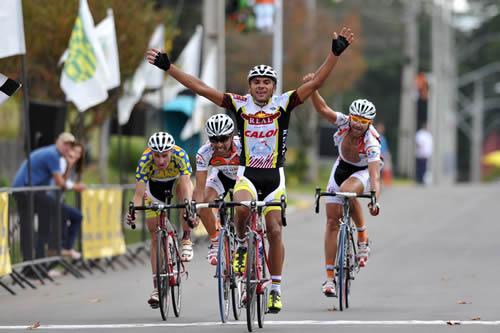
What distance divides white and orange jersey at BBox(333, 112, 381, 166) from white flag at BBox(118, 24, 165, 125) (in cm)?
877

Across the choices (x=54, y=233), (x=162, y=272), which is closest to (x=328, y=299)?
(x=162, y=272)

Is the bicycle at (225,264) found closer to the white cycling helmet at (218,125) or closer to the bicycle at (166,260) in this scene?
the bicycle at (166,260)

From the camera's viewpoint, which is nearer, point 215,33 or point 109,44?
point 109,44

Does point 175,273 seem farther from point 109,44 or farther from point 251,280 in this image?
point 109,44

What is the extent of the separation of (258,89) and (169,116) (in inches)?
606

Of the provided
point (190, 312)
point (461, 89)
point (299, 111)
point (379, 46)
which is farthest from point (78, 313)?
point (461, 89)

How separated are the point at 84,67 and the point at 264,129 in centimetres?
820

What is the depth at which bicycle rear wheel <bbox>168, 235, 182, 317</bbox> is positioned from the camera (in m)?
13.9

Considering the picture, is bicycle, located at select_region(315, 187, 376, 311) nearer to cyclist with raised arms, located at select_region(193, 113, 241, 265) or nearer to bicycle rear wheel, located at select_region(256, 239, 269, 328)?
cyclist with raised arms, located at select_region(193, 113, 241, 265)

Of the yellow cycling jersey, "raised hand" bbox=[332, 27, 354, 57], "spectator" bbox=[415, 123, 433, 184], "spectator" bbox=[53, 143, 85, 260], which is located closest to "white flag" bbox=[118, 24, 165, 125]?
"spectator" bbox=[53, 143, 85, 260]

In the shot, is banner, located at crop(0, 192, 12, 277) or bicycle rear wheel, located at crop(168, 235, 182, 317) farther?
banner, located at crop(0, 192, 12, 277)

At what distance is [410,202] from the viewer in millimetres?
38656

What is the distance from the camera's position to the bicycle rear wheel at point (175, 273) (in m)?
13.9

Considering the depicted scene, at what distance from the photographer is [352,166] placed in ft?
50.4
